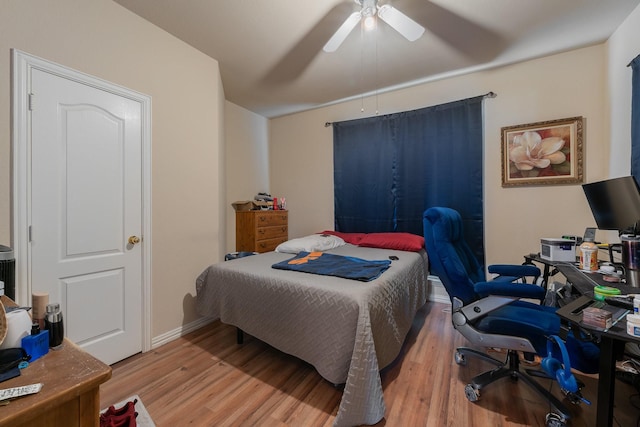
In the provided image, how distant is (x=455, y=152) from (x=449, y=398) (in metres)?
2.48

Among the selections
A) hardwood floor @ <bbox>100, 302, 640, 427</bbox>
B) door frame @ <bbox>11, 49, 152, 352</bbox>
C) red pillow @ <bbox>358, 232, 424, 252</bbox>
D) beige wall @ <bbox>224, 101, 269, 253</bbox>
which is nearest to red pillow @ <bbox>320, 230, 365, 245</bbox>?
red pillow @ <bbox>358, 232, 424, 252</bbox>

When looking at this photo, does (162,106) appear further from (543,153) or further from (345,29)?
(543,153)

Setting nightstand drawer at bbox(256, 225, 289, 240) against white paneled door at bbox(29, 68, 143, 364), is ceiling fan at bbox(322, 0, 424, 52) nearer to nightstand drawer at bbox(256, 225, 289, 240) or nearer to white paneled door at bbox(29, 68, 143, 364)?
white paneled door at bbox(29, 68, 143, 364)

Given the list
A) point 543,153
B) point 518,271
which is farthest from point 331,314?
point 543,153

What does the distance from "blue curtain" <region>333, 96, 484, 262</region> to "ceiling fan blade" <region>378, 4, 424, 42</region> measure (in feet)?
4.81

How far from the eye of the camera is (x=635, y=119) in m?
1.93

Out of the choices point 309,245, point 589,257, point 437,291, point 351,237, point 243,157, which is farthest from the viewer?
point 243,157

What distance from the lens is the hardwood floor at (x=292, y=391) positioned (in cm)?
153

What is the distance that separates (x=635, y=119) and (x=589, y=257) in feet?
3.72

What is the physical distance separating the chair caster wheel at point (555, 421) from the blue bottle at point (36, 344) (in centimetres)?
221

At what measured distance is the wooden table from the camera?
0.59 m

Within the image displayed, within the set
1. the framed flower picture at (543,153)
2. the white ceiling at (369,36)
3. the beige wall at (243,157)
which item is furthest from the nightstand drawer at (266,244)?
the framed flower picture at (543,153)

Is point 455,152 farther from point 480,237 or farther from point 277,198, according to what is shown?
point 277,198

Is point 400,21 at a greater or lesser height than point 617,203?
greater
